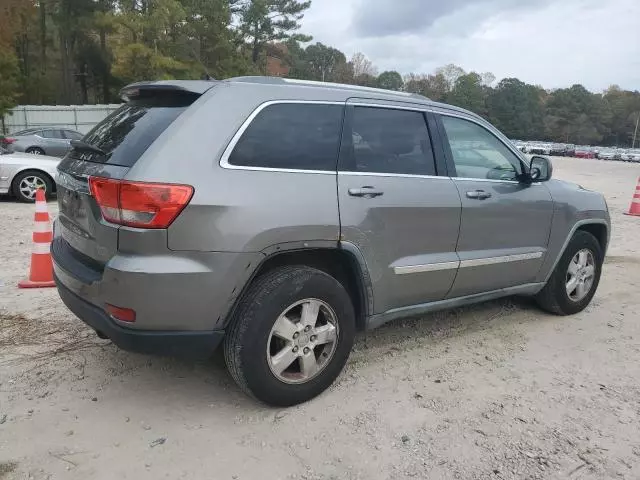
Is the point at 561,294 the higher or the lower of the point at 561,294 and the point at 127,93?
the lower

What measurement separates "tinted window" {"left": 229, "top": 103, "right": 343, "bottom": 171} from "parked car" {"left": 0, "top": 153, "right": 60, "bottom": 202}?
340 inches

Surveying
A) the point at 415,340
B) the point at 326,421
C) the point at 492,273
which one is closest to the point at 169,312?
the point at 326,421

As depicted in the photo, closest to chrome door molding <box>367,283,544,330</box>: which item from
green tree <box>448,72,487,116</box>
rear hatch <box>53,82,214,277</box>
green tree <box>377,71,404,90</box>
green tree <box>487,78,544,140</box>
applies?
rear hatch <box>53,82,214,277</box>

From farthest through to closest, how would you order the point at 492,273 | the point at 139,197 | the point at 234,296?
the point at 492,273, the point at 234,296, the point at 139,197

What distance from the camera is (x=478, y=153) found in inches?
165

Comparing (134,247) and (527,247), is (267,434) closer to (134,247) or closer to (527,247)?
(134,247)

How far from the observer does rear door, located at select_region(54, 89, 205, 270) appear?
282 centimetres

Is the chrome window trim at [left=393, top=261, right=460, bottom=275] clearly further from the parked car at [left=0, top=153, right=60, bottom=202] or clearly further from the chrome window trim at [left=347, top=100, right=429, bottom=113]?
the parked car at [left=0, top=153, right=60, bottom=202]

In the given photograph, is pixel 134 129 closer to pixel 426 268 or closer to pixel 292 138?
pixel 292 138

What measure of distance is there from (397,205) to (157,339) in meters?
1.64

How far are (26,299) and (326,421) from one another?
10.8 feet

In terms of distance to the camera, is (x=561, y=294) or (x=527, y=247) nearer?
(x=527, y=247)

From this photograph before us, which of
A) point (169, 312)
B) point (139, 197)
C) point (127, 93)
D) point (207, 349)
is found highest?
point (127, 93)

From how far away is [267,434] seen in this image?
2943 mm
